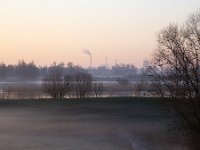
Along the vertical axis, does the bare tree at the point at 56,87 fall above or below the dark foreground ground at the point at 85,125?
above

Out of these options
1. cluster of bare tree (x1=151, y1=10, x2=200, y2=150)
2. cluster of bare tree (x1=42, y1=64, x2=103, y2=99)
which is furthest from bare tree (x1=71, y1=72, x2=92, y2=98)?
cluster of bare tree (x1=151, y1=10, x2=200, y2=150)

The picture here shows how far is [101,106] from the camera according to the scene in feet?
148

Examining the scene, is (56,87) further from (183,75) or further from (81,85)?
(183,75)

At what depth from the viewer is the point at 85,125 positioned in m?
32.2

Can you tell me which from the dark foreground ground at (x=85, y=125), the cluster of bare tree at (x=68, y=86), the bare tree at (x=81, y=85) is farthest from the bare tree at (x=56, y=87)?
the dark foreground ground at (x=85, y=125)

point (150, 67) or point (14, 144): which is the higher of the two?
point (150, 67)

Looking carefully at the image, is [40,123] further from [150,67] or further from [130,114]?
[150,67]

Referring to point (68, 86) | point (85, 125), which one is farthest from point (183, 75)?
point (68, 86)

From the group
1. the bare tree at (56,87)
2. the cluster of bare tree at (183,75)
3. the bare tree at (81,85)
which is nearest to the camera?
the cluster of bare tree at (183,75)

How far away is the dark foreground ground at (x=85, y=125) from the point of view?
24.3 meters

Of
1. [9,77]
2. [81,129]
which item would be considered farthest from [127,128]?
[9,77]

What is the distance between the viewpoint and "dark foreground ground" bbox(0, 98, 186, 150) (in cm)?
2433

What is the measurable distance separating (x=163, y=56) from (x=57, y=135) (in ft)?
27.4

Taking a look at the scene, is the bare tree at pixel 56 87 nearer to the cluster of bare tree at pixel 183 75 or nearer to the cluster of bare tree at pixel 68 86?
the cluster of bare tree at pixel 68 86
